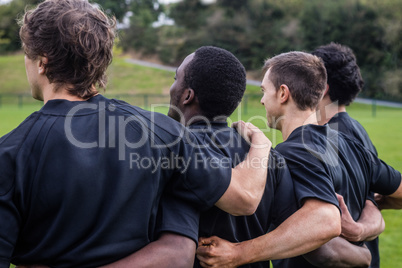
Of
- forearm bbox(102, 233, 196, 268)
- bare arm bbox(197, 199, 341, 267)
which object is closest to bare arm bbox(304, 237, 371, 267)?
bare arm bbox(197, 199, 341, 267)

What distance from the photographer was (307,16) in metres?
45.4

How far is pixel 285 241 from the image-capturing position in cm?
215

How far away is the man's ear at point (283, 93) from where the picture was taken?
270 cm

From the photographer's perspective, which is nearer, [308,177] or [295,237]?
[295,237]

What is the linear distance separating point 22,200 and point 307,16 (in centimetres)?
4702

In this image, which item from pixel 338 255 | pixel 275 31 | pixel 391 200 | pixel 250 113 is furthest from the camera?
pixel 275 31

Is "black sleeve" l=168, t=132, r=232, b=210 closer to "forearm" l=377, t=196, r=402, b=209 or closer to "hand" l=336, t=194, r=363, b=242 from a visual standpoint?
"hand" l=336, t=194, r=363, b=242

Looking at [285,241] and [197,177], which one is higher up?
[197,177]

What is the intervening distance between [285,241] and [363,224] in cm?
74

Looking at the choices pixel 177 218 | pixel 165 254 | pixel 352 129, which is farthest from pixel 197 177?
pixel 352 129

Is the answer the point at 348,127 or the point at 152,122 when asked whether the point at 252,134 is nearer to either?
the point at 152,122

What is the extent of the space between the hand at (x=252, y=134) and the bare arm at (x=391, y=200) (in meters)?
1.29

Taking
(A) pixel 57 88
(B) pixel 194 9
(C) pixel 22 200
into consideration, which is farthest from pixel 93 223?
(B) pixel 194 9

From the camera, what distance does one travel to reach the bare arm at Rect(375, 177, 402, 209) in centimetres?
294
